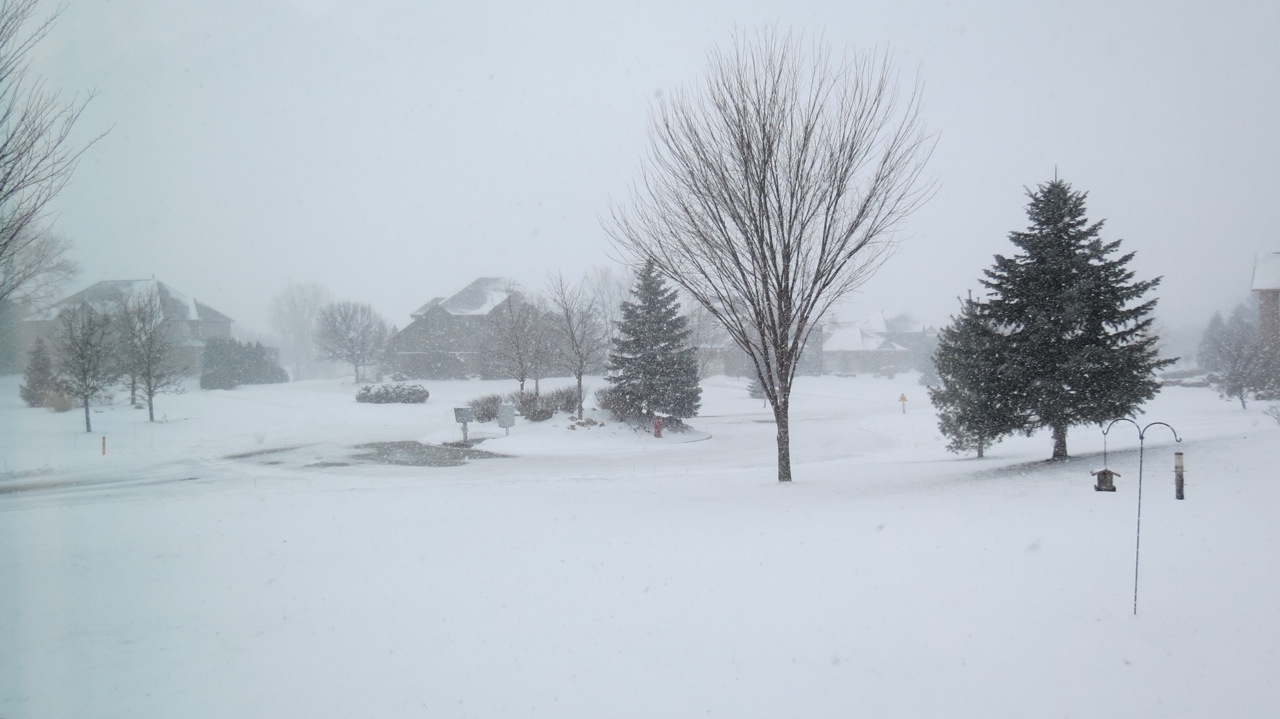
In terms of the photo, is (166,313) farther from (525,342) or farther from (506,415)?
(506,415)

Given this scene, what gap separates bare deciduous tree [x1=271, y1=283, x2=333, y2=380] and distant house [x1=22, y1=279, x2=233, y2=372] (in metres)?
34.8

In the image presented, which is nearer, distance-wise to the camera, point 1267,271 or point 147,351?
point 147,351

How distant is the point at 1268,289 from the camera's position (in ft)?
117

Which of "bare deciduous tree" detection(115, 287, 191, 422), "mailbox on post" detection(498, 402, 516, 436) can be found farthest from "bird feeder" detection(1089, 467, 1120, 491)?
"bare deciduous tree" detection(115, 287, 191, 422)

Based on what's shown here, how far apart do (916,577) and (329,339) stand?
2324 inches

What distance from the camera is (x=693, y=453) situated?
2152 centimetres

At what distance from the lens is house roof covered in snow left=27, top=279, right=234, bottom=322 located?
3962 centimetres

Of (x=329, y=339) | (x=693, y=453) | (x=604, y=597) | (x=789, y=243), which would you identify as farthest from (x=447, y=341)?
(x=604, y=597)

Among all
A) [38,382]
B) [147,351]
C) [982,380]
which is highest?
[147,351]

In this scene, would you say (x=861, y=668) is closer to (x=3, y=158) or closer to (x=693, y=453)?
(x=3, y=158)

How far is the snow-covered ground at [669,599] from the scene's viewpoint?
4.54 m

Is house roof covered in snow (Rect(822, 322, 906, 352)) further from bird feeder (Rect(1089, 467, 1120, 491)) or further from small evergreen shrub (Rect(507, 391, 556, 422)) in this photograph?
bird feeder (Rect(1089, 467, 1120, 491))

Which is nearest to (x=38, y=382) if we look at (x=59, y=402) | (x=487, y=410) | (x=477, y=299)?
(x=59, y=402)

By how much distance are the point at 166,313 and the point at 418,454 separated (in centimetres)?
4032
